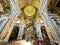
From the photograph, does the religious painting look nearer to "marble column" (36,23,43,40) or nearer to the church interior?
the church interior

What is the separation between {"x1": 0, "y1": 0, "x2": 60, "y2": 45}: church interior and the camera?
10078mm

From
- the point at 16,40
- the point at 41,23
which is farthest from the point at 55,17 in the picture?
the point at 16,40

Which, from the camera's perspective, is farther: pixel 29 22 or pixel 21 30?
pixel 29 22

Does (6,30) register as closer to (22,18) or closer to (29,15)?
(22,18)

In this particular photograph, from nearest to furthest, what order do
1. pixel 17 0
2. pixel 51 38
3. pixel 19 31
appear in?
1. pixel 51 38
2. pixel 19 31
3. pixel 17 0

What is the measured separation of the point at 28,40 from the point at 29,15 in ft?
10.0

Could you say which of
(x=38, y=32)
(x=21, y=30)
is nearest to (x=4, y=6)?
(x=21, y=30)

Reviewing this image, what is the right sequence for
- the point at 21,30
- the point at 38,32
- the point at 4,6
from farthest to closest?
the point at 4,6 < the point at 21,30 < the point at 38,32

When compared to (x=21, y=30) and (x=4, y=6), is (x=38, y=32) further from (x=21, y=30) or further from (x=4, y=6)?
(x=4, y=6)

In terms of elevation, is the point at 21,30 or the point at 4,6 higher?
the point at 4,6

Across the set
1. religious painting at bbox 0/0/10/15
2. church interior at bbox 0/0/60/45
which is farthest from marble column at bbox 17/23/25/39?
religious painting at bbox 0/0/10/15

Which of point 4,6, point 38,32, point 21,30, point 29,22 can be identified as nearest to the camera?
point 38,32

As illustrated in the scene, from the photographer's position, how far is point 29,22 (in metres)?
11.9

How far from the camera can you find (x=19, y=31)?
11047 millimetres
